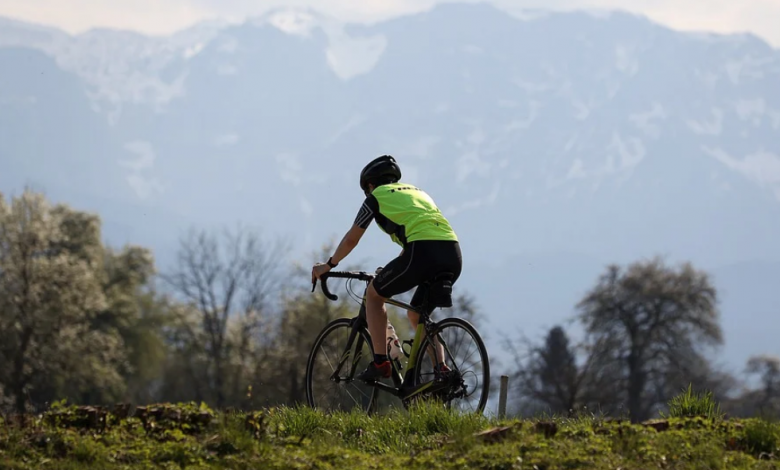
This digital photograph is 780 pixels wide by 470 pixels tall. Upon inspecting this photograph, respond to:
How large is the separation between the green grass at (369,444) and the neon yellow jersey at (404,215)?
1.77m

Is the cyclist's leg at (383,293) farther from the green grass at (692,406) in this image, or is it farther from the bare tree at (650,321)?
the bare tree at (650,321)

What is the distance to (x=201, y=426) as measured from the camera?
707cm

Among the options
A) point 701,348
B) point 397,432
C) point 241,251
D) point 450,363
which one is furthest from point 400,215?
point 241,251

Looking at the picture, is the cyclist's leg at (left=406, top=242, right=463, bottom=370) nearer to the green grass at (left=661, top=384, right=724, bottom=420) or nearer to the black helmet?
the black helmet

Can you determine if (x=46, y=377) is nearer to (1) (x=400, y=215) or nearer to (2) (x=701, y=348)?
(2) (x=701, y=348)

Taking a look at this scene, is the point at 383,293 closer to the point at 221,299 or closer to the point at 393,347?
the point at 393,347

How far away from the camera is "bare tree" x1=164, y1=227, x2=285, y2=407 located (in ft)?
245

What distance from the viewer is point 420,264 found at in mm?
8625

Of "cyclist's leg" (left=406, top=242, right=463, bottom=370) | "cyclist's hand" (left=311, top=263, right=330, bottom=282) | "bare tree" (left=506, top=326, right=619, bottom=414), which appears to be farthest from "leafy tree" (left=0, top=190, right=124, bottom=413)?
"cyclist's leg" (left=406, top=242, right=463, bottom=370)

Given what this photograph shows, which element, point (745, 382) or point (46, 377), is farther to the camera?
point (745, 382)

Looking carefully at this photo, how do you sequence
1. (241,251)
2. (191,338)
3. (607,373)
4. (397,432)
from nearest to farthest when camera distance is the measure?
(397,432)
(607,373)
(191,338)
(241,251)

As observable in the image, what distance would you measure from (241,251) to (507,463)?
271ft

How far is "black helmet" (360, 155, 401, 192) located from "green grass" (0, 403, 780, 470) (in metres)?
2.52

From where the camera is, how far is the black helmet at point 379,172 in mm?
9266
